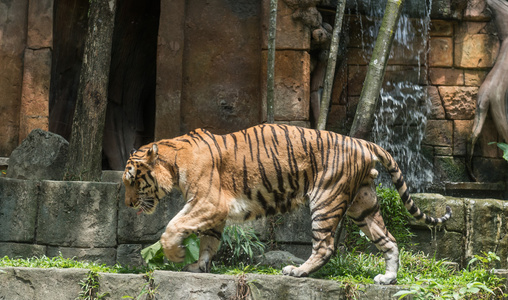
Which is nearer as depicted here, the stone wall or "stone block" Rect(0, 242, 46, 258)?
"stone block" Rect(0, 242, 46, 258)

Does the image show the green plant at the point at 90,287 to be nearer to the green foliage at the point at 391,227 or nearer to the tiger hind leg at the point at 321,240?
the tiger hind leg at the point at 321,240

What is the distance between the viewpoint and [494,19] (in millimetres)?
10133

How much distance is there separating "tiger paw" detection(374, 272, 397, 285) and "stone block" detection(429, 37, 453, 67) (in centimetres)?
607

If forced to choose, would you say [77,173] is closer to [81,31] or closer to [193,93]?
[193,93]

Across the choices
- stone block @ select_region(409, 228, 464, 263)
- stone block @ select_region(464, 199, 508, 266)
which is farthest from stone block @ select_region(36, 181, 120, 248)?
stone block @ select_region(464, 199, 508, 266)

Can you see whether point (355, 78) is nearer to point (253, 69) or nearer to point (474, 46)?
point (253, 69)

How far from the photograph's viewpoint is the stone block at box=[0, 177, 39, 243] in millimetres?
6066

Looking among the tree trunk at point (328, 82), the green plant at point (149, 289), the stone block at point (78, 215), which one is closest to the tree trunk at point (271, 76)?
the tree trunk at point (328, 82)

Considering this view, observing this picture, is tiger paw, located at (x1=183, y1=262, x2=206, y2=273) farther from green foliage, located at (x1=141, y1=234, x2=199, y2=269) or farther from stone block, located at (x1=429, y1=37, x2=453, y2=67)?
stone block, located at (x1=429, y1=37, x2=453, y2=67)

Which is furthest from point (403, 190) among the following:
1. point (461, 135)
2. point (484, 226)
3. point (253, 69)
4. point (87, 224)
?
point (461, 135)

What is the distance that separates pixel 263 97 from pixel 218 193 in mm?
4022

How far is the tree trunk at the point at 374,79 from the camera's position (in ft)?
22.4

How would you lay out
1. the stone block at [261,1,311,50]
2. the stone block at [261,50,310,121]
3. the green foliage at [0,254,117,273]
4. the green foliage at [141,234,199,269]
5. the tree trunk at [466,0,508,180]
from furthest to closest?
the tree trunk at [466,0,508,180], the stone block at [261,1,311,50], the stone block at [261,50,310,121], the green foliage at [141,234,199,269], the green foliage at [0,254,117,273]

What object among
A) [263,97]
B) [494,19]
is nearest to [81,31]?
[263,97]
